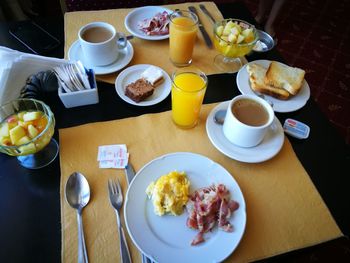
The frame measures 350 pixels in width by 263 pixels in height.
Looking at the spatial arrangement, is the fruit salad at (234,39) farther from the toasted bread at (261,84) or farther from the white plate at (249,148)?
the white plate at (249,148)

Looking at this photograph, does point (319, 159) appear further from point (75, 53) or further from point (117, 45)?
point (75, 53)

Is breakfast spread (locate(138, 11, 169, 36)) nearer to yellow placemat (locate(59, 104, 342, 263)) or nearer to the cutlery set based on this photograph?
yellow placemat (locate(59, 104, 342, 263))

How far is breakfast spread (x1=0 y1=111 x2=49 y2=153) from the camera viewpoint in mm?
746

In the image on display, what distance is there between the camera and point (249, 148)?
864mm

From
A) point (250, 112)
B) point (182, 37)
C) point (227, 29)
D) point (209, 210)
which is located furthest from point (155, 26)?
point (209, 210)

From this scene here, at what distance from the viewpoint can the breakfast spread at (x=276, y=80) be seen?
3.33 feet

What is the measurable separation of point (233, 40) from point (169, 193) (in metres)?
0.66

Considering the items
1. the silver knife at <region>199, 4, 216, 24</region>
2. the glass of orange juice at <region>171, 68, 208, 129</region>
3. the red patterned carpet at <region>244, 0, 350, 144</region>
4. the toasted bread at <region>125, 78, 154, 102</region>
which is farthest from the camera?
the red patterned carpet at <region>244, 0, 350, 144</region>

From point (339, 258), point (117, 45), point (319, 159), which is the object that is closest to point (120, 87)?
point (117, 45)

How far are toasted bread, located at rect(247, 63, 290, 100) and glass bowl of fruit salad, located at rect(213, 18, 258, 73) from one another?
8cm

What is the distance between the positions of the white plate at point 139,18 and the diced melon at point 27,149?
2.26ft

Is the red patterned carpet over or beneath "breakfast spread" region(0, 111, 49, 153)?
beneath

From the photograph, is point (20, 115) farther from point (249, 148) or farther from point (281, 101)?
point (281, 101)

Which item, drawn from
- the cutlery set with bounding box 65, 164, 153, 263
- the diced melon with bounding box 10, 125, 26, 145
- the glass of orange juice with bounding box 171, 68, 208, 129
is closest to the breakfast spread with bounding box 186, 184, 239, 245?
the cutlery set with bounding box 65, 164, 153, 263
